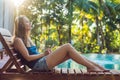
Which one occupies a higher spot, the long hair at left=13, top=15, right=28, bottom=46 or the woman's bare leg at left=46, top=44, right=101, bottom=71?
the long hair at left=13, top=15, right=28, bottom=46

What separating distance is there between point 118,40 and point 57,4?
5.68m

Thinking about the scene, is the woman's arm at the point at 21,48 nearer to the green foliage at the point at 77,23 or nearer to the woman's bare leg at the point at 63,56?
the woman's bare leg at the point at 63,56

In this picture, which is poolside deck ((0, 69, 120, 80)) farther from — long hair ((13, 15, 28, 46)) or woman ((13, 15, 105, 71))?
long hair ((13, 15, 28, 46))

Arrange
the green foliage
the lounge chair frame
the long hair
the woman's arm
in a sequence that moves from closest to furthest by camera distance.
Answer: the lounge chair frame
the woman's arm
the long hair
the green foliage

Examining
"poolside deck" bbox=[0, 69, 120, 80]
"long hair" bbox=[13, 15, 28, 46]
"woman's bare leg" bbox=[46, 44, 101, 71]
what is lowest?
"poolside deck" bbox=[0, 69, 120, 80]

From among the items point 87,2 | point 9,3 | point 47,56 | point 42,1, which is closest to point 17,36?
point 47,56

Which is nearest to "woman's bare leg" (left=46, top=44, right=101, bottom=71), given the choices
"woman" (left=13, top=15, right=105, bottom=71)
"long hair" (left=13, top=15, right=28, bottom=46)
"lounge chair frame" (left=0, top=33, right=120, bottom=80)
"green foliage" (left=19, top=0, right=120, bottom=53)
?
"woman" (left=13, top=15, right=105, bottom=71)

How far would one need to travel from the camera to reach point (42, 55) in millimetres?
3396

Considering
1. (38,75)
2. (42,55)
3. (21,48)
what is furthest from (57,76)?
(21,48)

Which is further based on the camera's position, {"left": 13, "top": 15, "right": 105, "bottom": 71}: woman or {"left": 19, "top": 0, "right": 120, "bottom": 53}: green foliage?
{"left": 19, "top": 0, "right": 120, "bottom": 53}: green foliage

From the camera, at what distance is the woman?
335 centimetres

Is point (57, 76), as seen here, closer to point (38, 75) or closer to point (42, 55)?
point (38, 75)

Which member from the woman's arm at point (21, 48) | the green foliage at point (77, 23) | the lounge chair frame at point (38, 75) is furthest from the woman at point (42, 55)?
the green foliage at point (77, 23)

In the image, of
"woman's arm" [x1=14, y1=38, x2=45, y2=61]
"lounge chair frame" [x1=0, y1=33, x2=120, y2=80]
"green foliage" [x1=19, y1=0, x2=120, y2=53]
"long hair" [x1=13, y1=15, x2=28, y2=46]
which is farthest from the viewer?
"green foliage" [x1=19, y1=0, x2=120, y2=53]
